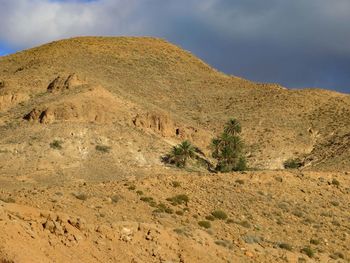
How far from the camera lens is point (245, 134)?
237 ft

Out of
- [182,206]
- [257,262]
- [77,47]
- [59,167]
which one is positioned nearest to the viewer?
[257,262]

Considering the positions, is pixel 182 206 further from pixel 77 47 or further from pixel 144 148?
pixel 77 47

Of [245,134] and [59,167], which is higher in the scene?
[245,134]

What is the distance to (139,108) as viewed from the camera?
2566 inches

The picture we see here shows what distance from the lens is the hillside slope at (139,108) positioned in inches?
2087

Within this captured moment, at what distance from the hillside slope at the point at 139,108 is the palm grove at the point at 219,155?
6.39ft

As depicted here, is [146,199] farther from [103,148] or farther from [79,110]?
[79,110]

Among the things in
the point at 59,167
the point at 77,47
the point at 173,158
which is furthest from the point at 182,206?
the point at 77,47

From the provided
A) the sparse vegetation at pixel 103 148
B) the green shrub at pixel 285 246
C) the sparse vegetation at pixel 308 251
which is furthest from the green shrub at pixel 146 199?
the sparse vegetation at pixel 103 148

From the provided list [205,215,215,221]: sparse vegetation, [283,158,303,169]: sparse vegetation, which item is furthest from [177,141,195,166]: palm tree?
[205,215,215,221]: sparse vegetation

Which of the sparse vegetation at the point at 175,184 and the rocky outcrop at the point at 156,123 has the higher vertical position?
the rocky outcrop at the point at 156,123

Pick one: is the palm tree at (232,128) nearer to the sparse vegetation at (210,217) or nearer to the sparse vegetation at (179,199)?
the sparse vegetation at (179,199)

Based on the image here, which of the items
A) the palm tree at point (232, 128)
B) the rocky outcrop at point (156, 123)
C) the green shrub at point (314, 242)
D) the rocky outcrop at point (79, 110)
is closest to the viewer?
the green shrub at point (314, 242)

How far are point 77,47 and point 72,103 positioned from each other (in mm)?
39745
